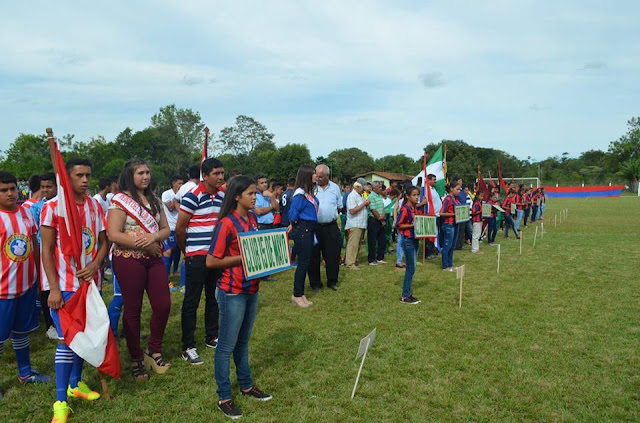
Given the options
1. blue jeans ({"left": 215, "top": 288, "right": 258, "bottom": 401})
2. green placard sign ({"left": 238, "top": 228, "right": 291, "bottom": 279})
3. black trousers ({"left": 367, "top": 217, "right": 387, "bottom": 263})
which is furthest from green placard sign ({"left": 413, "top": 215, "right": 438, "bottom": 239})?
blue jeans ({"left": 215, "top": 288, "right": 258, "bottom": 401})

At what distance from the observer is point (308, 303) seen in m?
7.81

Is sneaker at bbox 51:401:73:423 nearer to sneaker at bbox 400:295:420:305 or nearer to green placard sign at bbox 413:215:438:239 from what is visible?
sneaker at bbox 400:295:420:305

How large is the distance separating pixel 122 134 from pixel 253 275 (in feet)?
297

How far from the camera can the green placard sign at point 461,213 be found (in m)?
11.1

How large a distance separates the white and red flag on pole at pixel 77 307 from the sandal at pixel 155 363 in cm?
97

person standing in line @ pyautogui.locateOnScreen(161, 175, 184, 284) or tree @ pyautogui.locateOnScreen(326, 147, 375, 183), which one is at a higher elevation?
tree @ pyautogui.locateOnScreen(326, 147, 375, 183)

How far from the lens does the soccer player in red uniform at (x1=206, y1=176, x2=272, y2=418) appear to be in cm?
385

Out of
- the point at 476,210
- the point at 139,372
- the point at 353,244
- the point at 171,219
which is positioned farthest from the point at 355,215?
the point at 139,372

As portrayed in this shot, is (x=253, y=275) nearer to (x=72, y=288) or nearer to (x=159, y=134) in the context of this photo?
(x=72, y=288)

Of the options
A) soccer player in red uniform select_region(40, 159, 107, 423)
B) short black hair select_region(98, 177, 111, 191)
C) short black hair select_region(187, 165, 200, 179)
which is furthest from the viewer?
short black hair select_region(98, 177, 111, 191)

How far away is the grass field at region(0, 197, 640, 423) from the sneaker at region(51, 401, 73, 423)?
116 mm

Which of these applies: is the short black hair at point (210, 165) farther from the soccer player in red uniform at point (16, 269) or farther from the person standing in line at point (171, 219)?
the person standing in line at point (171, 219)

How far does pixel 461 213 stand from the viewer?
11.4 m

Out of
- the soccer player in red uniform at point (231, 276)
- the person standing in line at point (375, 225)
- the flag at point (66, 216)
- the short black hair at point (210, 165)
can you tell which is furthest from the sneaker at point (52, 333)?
the person standing in line at point (375, 225)
